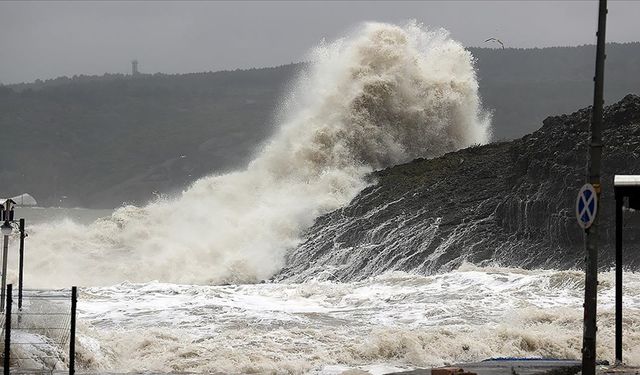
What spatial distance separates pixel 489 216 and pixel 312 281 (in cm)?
547

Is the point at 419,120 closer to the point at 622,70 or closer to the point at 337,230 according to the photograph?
the point at 337,230

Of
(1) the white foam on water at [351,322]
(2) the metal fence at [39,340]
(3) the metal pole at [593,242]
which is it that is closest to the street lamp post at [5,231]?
(2) the metal fence at [39,340]

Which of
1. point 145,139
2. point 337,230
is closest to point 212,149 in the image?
point 145,139

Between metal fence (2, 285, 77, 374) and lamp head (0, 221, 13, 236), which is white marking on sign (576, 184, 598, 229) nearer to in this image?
metal fence (2, 285, 77, 374)

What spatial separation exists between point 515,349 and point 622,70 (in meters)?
143

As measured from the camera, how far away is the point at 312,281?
31875 mm

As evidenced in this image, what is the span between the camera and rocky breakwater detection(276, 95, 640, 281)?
30703 millimetres

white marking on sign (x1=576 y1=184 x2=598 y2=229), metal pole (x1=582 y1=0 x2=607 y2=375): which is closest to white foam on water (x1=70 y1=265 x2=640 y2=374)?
metal pole (x1=582 y1=0 x2=607 y2=375)

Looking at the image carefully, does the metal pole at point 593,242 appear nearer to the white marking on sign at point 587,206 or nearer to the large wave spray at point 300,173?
the white marking on sign at point 587,206

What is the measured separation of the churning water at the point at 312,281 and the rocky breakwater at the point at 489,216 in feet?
5.58

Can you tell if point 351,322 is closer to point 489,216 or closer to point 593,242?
point 593,242

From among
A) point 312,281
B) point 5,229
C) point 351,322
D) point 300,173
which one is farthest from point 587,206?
point 300,173

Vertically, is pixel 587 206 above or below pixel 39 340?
above

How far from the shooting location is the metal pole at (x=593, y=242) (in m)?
13.1
